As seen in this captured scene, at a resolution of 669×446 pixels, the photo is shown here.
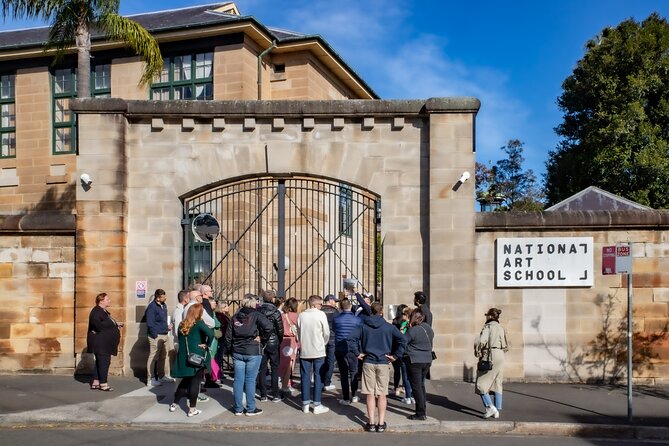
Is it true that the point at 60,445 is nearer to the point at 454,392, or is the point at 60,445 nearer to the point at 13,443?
the point at 13,443

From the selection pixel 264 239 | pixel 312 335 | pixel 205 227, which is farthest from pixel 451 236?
pixel 264 239

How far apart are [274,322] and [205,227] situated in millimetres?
3720

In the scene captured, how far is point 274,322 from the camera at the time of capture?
10211 mm

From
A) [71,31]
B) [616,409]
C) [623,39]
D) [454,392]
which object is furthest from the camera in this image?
[623,39]

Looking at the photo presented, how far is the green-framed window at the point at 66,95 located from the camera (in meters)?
23.5

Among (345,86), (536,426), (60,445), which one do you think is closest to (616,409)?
(536,426)

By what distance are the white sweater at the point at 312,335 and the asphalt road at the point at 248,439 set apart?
1313mm

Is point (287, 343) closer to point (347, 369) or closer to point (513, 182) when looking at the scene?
point (347, 369)

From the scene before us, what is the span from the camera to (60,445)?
26.4ft

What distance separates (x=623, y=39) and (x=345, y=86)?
11571 mm

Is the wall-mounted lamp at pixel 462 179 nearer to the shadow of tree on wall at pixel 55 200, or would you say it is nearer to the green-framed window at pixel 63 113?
the shadow of tree on wall at pixel 55 200

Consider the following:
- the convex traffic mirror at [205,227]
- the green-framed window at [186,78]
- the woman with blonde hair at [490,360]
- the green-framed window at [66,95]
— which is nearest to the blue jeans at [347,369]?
the woman with blonde hair at [490,360]

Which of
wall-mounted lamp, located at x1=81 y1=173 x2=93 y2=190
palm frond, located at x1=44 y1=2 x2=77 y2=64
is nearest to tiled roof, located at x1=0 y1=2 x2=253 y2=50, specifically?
palm frond, located at x1=44 y1=2 x2=77 y2=64

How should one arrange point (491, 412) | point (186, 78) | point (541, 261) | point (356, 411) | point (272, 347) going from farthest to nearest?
point (186, 78)
point (541, 261)
point (272, 347)
point (356, 411)
point (491, 412)
